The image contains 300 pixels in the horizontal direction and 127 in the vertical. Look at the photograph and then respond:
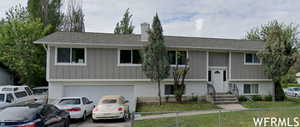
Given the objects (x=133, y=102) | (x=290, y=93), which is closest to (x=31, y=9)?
(x=133, y=102)

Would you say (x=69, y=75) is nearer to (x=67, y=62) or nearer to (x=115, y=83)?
(x=67, y=62)

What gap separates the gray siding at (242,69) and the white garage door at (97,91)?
28.6 feet

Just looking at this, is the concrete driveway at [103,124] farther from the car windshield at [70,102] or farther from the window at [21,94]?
the window at [21,94]

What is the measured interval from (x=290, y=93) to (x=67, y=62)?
95.7ft

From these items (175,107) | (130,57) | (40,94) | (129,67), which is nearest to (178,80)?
(175,107)

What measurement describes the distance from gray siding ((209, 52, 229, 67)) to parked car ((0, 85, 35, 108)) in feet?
46.8

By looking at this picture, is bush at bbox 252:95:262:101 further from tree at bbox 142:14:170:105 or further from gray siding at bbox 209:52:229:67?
tree at bbox 142:14:170:105

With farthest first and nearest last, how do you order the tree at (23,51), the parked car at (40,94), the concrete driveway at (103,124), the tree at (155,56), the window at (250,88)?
the tree at (23,51) → the window at (250,88) → the parked car at (40,94) → the tree at (155,56) → the concrete driveway at (103,124)

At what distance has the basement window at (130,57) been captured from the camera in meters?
15.6

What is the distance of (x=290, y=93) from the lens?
28469 mm

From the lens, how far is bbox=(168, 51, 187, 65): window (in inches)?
635

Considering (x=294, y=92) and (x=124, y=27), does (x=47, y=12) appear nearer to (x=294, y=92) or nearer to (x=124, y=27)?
(x=124, y=27)

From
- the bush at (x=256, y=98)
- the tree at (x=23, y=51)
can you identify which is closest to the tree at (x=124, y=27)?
the tree at (x=23, y=51)

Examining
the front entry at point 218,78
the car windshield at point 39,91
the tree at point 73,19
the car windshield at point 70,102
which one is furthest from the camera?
the tree at point 73,19
